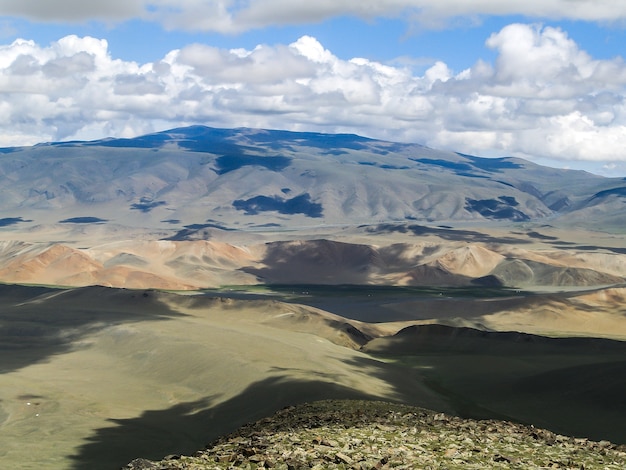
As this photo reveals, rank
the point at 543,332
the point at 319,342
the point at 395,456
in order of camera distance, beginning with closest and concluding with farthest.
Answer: the point at 395,456
the point at 319,342
the point at 543,332

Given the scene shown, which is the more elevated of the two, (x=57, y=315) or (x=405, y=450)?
(x=405, y=450)

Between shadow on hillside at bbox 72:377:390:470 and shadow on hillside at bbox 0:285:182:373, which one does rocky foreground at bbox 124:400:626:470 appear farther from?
shadow on hillside at bbox 0:285:182:373

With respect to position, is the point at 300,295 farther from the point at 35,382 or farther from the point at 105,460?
the point at 105,460

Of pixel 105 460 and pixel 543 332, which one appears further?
pixel 543 332

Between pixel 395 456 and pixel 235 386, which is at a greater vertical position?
pixel 395 456

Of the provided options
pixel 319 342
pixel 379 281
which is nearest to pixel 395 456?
pixel 319 342

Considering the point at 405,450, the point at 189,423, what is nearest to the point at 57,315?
the point at 189,423

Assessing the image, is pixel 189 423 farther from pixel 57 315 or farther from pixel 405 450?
pixel 57 315

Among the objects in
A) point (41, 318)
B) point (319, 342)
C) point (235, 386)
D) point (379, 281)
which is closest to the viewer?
point (235, 386)
